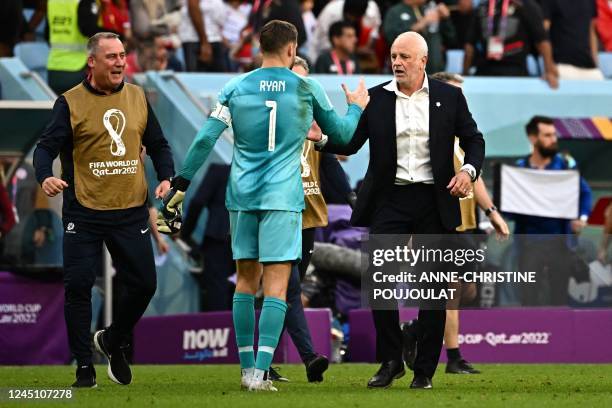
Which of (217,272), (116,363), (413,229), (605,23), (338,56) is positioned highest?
(605,23)

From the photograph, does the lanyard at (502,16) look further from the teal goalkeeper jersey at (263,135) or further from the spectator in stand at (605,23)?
the teal goalkeeper jersey at (263,135)

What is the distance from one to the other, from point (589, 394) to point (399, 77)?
240 centimetres

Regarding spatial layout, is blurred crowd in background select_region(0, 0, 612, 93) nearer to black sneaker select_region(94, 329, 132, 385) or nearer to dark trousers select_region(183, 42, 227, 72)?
dark trousers select_region(183, 42, 227, 72)

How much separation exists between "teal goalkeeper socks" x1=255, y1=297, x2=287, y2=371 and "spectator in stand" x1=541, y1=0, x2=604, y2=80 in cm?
1246

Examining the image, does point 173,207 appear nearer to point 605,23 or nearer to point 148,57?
point 148,57

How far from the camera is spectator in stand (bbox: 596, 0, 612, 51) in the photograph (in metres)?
23.7

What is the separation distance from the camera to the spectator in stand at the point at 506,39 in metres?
20.9

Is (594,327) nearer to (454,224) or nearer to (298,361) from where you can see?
(298,361)

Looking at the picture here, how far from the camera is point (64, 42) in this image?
62.2 ft

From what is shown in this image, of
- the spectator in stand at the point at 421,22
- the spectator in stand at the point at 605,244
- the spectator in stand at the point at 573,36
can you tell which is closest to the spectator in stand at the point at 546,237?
the spectator in stand at the point at 605,244

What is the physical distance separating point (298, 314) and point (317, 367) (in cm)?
118

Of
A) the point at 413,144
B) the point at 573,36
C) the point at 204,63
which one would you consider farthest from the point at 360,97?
the point at 573,36

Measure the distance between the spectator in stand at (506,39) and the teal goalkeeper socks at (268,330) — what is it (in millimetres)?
11332

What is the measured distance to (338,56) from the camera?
20938 mm
